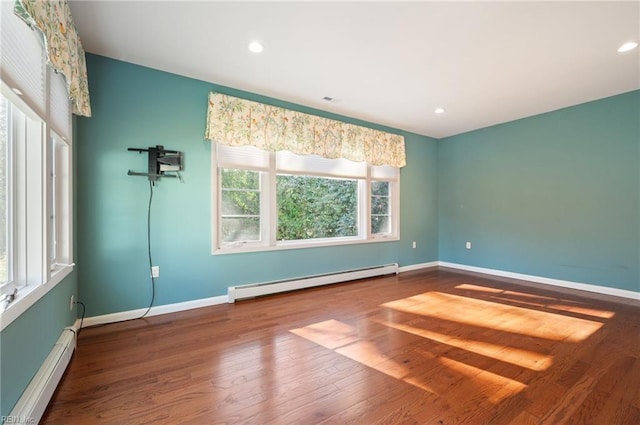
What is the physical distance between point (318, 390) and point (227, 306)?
72.8 inches

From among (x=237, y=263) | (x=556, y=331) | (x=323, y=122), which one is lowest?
(x=556, y=331)

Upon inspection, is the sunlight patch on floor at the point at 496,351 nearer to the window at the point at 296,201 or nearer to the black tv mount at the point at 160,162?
the window at the point at 296,201

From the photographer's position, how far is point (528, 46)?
2529mm

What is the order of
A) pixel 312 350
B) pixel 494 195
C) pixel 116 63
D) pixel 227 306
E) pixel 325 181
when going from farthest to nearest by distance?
pixel 494 195 < pixel 325 181 < pixel 227 306 < pixel 116 63 < pixel 312 350

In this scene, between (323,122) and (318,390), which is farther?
(323,122)

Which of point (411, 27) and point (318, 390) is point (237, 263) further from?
point (411, 27)

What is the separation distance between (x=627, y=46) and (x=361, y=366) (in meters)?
3.75

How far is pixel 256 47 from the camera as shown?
2.54 m

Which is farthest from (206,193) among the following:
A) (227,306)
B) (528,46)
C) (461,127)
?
(461,127)

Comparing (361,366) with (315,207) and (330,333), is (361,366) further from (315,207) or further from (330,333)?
(315,207)

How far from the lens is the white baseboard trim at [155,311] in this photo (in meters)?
2.67

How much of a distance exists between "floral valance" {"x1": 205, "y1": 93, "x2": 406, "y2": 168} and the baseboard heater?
1.81 meters

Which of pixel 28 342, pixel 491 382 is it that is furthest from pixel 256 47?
pixel 491 382

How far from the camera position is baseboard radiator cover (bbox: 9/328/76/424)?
1366 millimetres
